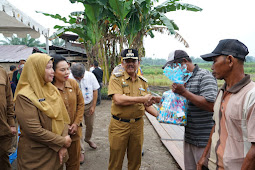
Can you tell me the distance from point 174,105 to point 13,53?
1611 centimetres

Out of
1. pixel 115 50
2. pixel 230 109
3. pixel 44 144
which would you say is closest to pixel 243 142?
pixel 230 109

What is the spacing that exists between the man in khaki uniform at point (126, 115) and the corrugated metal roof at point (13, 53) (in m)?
12.8

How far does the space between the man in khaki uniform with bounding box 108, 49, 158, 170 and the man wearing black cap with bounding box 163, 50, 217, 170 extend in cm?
53

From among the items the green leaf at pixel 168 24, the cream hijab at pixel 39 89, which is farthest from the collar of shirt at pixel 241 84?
the green leaf at pixel 168 24

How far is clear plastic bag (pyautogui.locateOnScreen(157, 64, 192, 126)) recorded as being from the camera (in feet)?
6.12

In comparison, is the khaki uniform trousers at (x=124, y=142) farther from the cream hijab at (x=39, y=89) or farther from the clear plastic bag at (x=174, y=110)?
the cream hijab at (x=39, y=89)

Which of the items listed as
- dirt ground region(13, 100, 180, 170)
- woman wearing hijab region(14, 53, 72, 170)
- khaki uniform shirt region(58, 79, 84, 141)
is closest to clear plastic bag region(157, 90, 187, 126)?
woman wearing hijab region(14, 53, 72, 170)

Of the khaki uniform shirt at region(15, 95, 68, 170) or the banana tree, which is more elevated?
the banana tree

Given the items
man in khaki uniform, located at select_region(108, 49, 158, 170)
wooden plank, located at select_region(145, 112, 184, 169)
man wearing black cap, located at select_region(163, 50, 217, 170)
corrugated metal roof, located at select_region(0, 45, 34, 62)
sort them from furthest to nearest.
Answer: corrugated metal roof, located at select_region(0, 45, 34, 62) → wooden plank, located at select_region(145, 112, 184, 169) → man in khaki uniform, located at select_region(108, 49, 158, 170) → man wearing black cap, located at select_region(163, 50, 217, 170)

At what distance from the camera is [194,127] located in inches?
79.4

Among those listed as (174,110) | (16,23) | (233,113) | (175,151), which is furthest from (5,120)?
(16,23)

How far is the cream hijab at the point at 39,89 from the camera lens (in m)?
1.72

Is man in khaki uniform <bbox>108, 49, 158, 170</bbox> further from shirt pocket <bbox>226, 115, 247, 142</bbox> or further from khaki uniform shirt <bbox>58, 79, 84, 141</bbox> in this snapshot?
shirt pocket <bbox>226, 115, 247, 142</bbox>

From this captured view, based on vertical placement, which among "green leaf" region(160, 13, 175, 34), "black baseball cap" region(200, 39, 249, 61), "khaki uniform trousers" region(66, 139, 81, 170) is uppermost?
"green leaf" region(160, 13, 175, 34)
